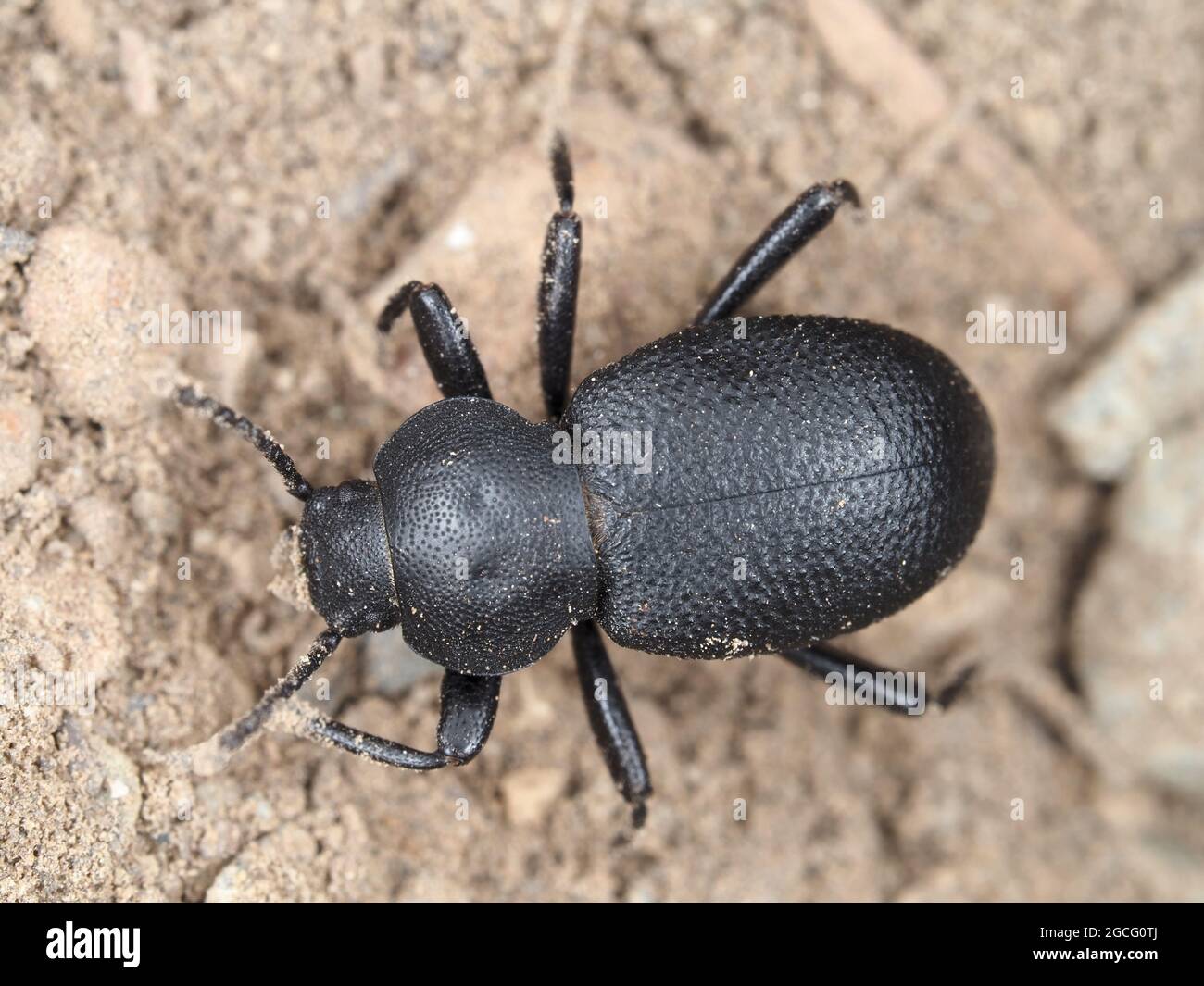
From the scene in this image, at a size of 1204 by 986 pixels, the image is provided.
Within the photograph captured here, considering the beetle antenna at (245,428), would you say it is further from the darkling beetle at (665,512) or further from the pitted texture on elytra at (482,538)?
the pitted texture on elytra at (482,538)

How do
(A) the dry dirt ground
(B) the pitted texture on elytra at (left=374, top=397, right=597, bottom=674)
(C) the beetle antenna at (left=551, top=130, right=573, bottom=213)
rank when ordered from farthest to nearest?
1. (C) the beetle antenna at (left=551, top=130, right=573, bottom=213)
2. (A) the dry dirt ground
3. (B) the pitted texture on elytra at (left=374, top=397, right=597, bottom=674)

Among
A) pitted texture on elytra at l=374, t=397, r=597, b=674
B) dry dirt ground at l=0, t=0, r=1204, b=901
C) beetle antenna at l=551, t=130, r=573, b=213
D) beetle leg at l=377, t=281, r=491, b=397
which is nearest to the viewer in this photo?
pitted texture on elytra at l=374, t=397, r=597, b=674

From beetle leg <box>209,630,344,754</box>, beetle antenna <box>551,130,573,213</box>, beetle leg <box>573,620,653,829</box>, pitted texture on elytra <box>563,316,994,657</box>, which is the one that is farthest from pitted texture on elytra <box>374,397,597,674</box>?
beetle antenna <box>551,130,573,213</box>

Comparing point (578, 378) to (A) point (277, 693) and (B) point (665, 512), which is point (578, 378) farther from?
(A) point (277, 693)

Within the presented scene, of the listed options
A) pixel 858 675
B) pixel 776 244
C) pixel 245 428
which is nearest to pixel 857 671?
pixel 858 675

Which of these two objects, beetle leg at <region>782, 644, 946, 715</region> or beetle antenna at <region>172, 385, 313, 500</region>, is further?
beetle leg at <region>782, 644, 946, 715</region>

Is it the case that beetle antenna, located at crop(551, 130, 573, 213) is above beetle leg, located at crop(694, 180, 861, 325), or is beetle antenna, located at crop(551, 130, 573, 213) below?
above

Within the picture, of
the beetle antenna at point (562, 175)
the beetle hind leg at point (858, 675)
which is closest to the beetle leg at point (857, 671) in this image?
the beetle hind leg at point (858, 675)

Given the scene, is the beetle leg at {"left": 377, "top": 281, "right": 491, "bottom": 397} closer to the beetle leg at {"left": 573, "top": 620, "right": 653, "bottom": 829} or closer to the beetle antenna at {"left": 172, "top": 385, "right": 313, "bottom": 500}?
the beetle antenna at {"left": 172, "top": 385, "right": 313, "bottom": 500}
